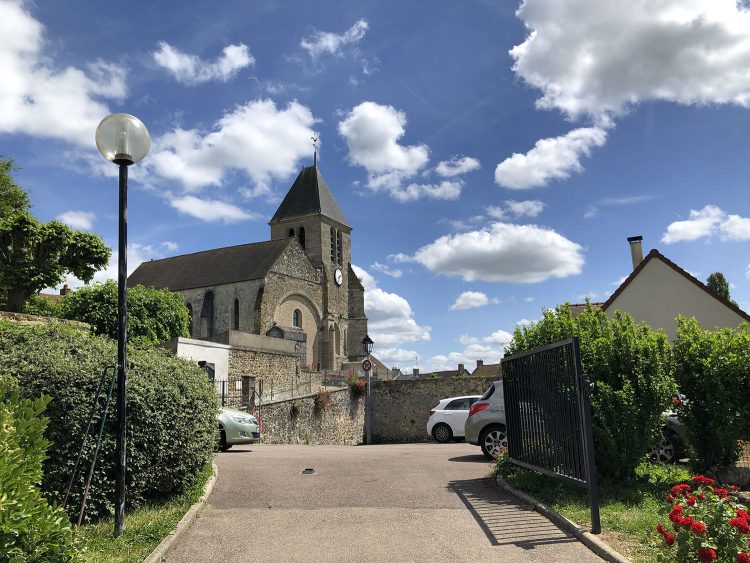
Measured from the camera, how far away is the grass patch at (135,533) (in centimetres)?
545

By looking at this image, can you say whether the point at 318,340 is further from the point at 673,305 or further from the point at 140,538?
the point at 140,538

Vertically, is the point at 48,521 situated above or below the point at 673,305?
below

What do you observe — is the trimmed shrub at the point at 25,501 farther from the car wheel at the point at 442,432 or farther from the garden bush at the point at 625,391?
the car wheel at the point at 442,432

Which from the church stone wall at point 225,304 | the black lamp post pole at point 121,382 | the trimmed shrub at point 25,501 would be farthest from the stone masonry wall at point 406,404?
the trimmed shrub at point 25,501

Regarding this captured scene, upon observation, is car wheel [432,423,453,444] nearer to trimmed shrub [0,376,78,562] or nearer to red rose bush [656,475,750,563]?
red rose bush [656,475,750,563]

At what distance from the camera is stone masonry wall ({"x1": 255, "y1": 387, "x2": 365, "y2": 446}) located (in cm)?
2258

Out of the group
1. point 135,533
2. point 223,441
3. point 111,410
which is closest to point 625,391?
point 135,533

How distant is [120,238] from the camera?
259 inches

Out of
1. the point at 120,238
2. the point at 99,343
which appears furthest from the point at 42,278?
the point at 120,238

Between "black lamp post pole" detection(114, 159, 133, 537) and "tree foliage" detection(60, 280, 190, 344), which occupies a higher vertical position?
"tree foliage" detection(60, 280, 190, 344)

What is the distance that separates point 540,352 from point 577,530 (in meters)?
2.33

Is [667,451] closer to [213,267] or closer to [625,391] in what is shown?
[625,391]

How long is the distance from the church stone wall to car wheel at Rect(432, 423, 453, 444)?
28.9 m

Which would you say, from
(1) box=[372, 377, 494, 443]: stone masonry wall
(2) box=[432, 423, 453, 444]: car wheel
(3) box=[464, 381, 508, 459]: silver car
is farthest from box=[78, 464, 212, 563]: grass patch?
(1) box=[372, 377, 494, 443]: stone masonry wall
